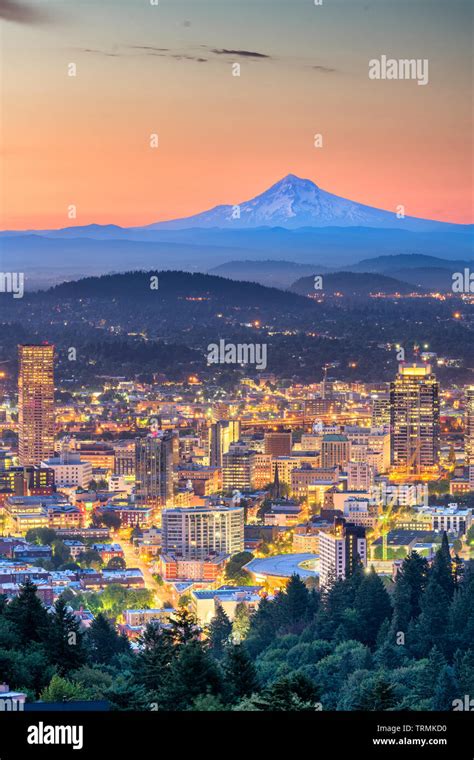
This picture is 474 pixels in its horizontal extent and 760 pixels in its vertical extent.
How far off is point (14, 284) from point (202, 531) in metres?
14.7

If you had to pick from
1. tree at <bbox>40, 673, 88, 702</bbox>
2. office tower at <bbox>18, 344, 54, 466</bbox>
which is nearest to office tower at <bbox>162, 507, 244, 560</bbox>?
office tower at <bbox>18, 344, 54, 466</bbox>

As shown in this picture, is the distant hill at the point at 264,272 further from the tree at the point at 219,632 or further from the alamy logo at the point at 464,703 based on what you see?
the alamy logo at the point at 464,703

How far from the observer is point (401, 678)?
1080 centimetres

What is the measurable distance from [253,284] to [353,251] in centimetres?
210

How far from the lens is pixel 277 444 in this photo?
28172mm

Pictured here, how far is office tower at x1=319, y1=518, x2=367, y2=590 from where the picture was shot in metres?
16.9

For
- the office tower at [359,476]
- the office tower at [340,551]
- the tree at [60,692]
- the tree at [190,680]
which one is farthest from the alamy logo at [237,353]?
the tree at [60,692]

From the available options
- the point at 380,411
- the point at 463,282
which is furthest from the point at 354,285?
the point at 380,411

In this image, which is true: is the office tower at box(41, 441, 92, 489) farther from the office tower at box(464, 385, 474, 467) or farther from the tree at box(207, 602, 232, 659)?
the tree at box(207, 602, 232, 659)

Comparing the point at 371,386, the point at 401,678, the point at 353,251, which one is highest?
the point at 353,251

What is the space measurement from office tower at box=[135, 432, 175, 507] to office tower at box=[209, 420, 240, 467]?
0.79m

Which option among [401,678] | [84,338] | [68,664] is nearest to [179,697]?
[68,664]

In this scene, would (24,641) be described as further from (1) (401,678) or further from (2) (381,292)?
(2) (381,292)
